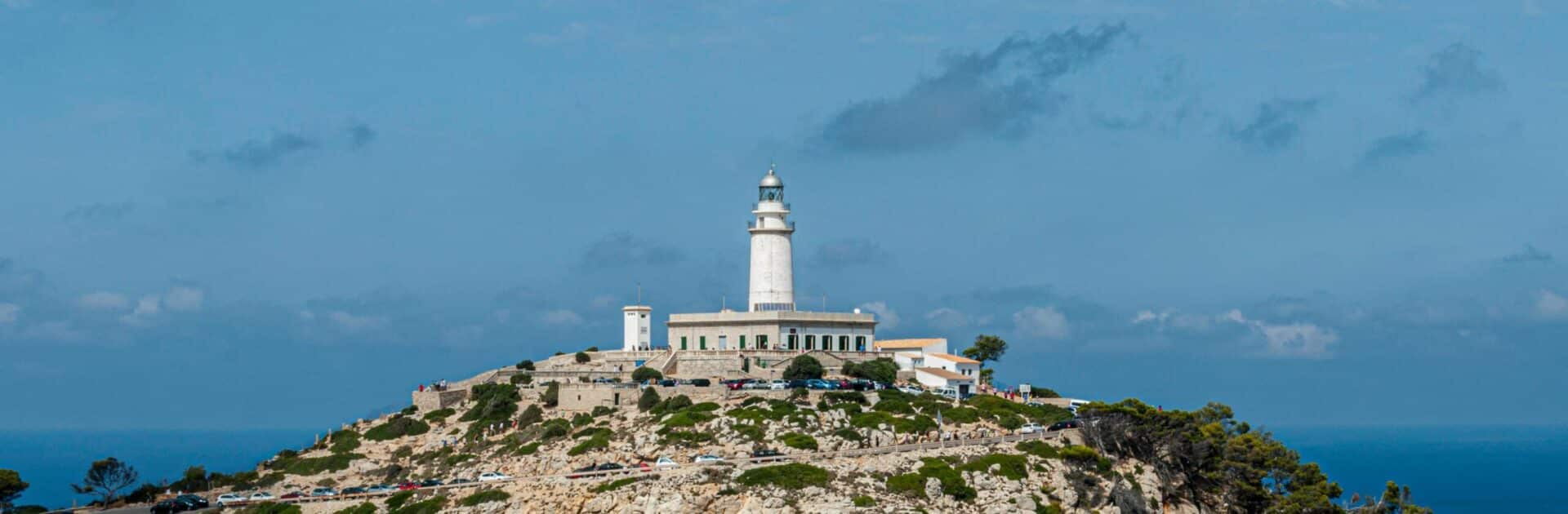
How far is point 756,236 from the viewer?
93.9 m

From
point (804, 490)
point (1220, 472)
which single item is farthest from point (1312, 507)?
point (804, 490)

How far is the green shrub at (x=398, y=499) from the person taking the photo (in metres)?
65.3

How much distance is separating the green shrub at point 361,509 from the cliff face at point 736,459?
397 mm

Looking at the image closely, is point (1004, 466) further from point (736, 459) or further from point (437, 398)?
point (437, 398)

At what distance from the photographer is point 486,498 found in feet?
211

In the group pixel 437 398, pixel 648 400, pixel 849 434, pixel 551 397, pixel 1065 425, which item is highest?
pixel 437 398

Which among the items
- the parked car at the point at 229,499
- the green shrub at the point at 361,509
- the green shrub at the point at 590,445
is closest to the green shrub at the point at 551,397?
the green shrub at the point at 590,445

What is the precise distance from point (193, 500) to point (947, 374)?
126 feet

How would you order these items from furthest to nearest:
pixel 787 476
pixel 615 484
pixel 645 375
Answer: pixel 645 375 < pixel 615 484 < pixel 787 476

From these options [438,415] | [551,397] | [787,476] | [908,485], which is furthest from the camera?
[438,415]

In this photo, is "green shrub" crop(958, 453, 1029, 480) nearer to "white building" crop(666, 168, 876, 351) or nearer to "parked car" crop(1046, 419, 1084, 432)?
"parked car" crop(1046, 419, 1084, 432)

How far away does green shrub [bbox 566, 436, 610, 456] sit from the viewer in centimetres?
7062

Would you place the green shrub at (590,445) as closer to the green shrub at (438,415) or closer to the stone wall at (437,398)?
the green shrub at (438,415)

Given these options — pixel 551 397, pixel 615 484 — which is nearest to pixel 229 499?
pixel 551 397
